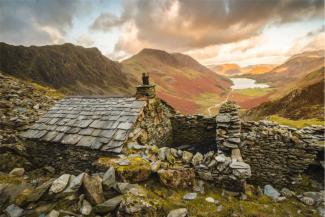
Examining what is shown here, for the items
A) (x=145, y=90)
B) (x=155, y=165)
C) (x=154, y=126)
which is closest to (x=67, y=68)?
(x=145, y=90)

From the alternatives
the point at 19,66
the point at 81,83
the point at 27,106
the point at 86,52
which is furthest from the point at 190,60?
the point at 27,106

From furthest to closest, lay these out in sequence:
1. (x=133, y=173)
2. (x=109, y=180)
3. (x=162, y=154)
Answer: (x=162, y=154)
(x=133, y=173)
(x=109, y=180)

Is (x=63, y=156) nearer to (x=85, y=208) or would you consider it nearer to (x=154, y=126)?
(x=154, y=126)

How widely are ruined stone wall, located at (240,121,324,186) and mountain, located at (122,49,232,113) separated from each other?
57363mm

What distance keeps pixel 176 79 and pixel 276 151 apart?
347 ft

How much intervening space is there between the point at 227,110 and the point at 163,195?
5.07 m

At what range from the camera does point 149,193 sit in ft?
18.0

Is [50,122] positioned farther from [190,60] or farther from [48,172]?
[190,60]

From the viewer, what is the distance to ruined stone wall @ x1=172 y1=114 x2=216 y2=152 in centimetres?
1199

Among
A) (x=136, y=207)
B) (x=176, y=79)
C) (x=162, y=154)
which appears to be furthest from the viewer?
(x=176, y=79)

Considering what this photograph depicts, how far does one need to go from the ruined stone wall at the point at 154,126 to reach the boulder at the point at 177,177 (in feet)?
7.73

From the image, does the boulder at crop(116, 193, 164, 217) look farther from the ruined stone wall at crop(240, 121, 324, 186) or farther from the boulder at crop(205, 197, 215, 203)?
the ruined stone wall at crop(240, 121, 324, 186)

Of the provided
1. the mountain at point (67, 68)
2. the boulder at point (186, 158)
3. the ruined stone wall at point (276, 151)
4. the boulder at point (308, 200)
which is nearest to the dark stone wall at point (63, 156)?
the boulder at point (186, 158)

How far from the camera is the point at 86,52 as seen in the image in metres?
79.7
